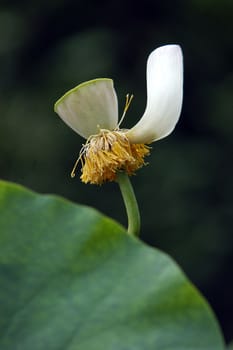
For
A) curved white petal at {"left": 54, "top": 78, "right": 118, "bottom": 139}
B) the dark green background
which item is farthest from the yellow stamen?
the dark green background

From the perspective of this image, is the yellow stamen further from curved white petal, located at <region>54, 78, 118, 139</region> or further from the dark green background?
the dark green background

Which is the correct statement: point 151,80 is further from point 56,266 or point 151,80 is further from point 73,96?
point 56,266

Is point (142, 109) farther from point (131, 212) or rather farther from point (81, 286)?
point (81, 286)

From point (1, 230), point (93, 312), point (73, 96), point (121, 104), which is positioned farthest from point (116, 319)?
point (121, 104)

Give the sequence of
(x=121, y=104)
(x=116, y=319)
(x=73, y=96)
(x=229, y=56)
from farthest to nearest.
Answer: (x=229, y=56)
(x=121, y=104)
(x=73, y=96)
(x=116, y=319)

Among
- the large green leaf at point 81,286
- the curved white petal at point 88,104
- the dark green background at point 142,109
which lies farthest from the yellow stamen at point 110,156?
the dark green background at point 142,109

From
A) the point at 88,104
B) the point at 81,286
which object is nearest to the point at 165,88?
the point at 88,104

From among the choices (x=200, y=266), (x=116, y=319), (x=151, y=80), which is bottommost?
(x=200, y=266)
